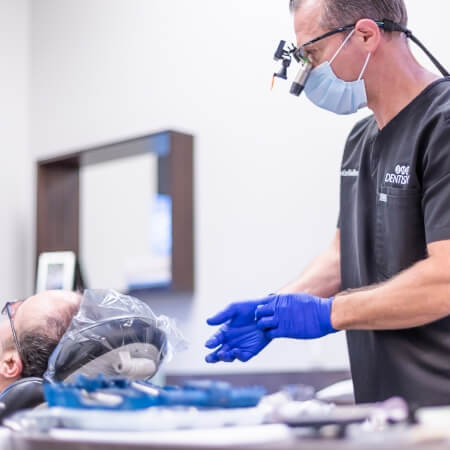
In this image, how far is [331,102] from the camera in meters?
2.08

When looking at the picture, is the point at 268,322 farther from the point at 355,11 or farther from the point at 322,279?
the point at 355,11

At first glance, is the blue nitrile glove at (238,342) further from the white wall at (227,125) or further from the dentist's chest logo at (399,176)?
the white wall at (227,125)

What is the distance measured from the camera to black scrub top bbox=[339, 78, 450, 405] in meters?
1.76

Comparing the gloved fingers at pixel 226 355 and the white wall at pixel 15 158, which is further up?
the white wall at pixel 15 158

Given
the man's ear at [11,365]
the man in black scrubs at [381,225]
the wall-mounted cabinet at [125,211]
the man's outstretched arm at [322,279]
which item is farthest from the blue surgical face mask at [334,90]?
the wall-mounted cabinet at [125,211]

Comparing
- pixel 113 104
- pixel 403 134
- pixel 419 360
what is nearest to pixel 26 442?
pixel 419 360

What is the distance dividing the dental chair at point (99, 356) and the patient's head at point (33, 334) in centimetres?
20

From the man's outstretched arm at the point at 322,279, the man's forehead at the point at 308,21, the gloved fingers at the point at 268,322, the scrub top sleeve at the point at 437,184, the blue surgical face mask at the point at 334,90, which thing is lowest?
the gloved fingers at the point at 268,322

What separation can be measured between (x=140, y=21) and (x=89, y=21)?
398mm

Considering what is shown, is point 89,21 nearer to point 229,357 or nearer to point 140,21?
point 140,21

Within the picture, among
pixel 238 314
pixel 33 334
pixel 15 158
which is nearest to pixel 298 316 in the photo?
pixel 238 314

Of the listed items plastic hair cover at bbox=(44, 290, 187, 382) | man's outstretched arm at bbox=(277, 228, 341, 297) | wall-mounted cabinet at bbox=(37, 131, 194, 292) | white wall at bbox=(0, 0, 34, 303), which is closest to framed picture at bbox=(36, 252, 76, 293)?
wall-mounted cabinet at bbox=(37, 131, 194, 292)

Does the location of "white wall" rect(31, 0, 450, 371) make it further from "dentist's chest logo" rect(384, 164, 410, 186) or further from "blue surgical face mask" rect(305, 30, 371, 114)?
"dentist's chest logo" rect(384, 164, 410, 186)

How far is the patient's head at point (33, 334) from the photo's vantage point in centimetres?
178
